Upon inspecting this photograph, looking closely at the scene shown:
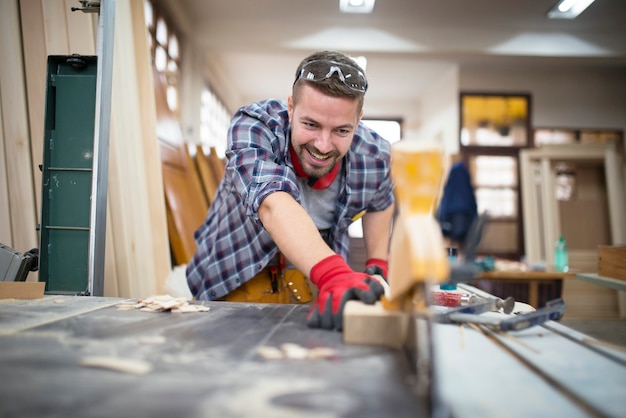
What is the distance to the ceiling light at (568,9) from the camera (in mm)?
5566

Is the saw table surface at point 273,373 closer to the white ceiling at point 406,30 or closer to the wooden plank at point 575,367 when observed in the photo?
the wooden plank at point 575,367

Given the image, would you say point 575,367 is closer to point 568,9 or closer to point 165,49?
point 165,49

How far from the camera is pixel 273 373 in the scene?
0.81 m

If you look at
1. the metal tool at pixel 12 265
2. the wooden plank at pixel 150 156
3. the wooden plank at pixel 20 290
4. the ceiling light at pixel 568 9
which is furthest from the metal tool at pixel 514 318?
the ceiling light at pixel 568 9

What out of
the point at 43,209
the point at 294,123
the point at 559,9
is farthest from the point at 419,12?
the point at 43,209

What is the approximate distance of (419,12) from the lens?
6.01 meters

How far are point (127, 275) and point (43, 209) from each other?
1105 mm

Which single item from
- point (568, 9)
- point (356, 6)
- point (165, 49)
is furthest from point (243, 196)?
point (568, 9)

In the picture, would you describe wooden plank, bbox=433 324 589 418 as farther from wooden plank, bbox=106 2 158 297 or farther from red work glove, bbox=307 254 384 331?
wooden plank, bbox=106 2 158 297

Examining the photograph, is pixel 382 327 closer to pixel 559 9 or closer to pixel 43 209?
pixel 43 209

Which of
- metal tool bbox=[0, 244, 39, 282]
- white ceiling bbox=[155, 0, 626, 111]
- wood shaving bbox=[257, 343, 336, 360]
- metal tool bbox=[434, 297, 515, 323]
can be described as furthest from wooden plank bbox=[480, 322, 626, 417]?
white ceiling bbox=[155, 0, 626, 111]

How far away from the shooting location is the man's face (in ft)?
5.51

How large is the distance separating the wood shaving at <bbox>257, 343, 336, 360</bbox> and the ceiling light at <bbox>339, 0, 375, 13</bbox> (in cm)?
552

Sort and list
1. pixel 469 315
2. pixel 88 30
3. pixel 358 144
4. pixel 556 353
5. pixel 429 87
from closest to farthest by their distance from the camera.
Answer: pixel 556 353 < pixel 469 315 < pixel 358 144 < pixel 88 30 < pixel 429 87
